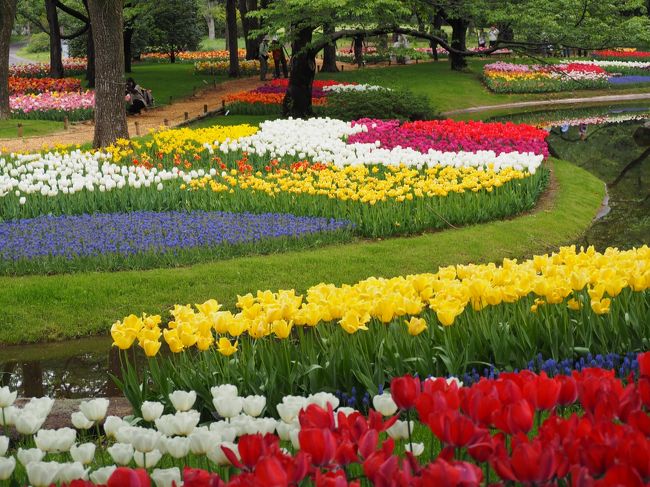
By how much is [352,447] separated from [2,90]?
23405 mm


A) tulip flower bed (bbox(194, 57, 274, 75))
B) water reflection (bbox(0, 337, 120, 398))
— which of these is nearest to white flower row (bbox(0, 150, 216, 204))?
water reflection (bbox(0, 337, 120, 398))

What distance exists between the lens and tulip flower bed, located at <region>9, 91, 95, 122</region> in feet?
81.3

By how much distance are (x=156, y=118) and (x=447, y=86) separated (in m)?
11.6

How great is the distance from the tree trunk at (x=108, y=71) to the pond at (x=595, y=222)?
8.99 m

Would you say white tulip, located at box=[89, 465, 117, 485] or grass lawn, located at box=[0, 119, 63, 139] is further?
grass lawn, located at box=[0, 119, 63, 139]

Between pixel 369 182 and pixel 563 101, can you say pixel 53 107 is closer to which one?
pixel 369 182

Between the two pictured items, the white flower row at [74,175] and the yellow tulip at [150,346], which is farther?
the white flower row at [74,175]

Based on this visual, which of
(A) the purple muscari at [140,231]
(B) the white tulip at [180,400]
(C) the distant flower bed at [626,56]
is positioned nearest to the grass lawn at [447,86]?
(C) the distant flower bed at [626,56]

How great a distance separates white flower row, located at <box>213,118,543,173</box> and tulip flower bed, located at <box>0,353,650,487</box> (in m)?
11.1

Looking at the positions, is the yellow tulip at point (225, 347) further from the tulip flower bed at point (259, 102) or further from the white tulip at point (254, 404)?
the tulip flower bed at point (259, 102)

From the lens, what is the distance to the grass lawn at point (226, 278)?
28.6 feet

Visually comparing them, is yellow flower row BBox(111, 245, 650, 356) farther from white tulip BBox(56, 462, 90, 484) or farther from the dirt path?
the dirt path

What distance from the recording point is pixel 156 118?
25.2 meters

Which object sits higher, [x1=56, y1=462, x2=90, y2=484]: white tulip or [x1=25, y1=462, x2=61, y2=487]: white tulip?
[x1=25, y1=462, x2=61, y2=487]: white tulip
